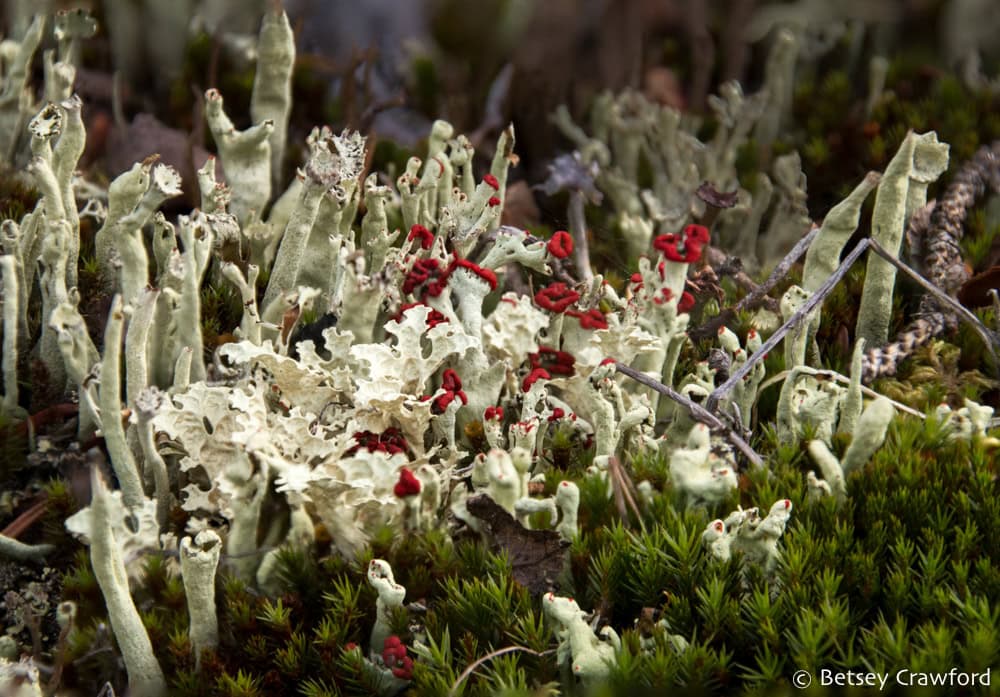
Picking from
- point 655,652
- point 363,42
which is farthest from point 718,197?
point 363,42

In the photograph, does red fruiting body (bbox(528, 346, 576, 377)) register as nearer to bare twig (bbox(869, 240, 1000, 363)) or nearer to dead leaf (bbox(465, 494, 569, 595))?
dead leaf (bbox(465, 494, 569, 595))

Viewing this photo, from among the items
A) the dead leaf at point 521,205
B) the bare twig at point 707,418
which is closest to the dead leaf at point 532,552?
the bare twig at point 707,418

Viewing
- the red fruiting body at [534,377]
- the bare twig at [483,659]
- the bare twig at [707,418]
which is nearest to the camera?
the bare twig at [483,659]

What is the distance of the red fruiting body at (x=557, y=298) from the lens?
2.38 m

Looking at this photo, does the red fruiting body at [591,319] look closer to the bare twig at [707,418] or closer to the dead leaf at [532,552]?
the bare twig at [707,418]

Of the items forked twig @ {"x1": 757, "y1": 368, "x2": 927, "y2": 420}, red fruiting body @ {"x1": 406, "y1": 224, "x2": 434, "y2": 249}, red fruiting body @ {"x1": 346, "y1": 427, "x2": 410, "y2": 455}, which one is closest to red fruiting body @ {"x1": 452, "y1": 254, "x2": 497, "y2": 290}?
red fruiting body @ {"x1": 406, "y1": 224, "x2": 434, "y2": 249}

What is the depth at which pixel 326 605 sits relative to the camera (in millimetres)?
2047

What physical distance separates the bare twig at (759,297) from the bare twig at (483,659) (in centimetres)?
104

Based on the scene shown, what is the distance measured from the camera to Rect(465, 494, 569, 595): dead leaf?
1.97 meters

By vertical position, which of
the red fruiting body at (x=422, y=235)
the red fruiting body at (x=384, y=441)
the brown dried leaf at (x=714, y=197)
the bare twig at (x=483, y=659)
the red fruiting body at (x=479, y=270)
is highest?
the brown dried leaf at (x=714, y=197)

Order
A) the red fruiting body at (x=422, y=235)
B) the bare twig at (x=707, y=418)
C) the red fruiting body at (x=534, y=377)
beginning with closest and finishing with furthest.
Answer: the bare twig at (x=707, y=418)
the red fruiting body at (x=534, y=377)
the red fruiting body at (x=422, y=235)

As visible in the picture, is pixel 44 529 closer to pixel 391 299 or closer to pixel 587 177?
pixel 391 299

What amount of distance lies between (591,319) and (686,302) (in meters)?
0.26

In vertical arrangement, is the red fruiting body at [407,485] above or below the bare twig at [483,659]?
above
